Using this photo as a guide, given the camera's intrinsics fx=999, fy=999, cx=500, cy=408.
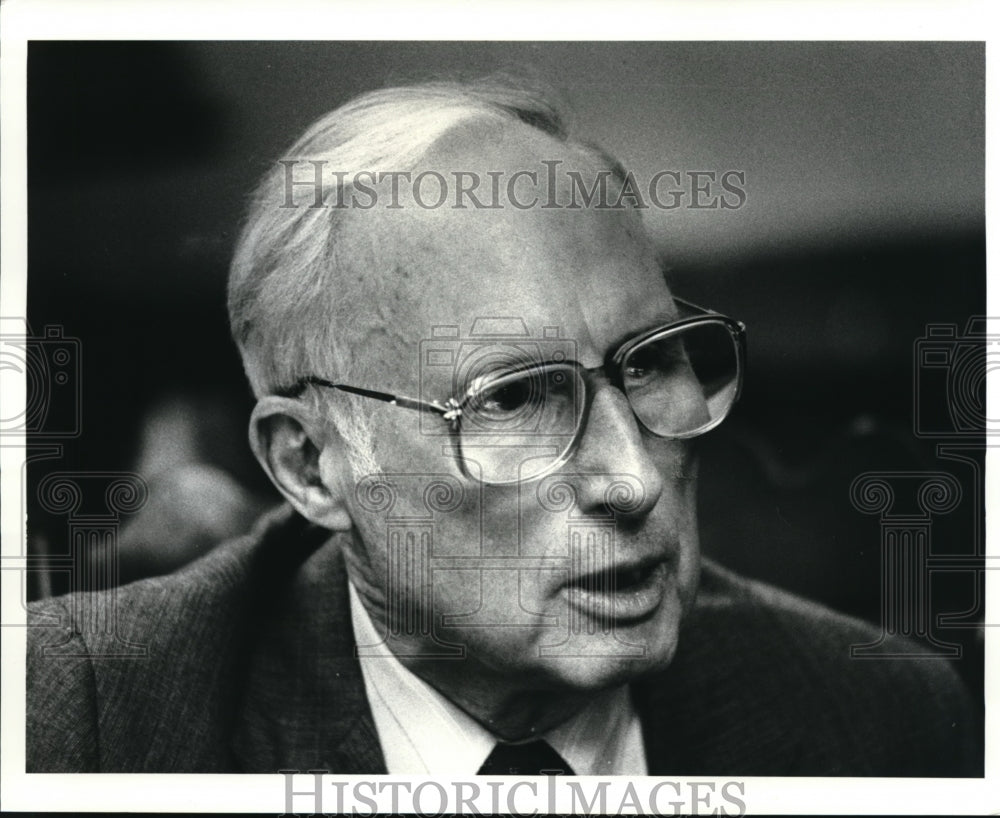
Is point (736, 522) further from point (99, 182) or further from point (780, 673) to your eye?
point (99, 182)

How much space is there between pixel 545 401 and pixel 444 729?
60 cm

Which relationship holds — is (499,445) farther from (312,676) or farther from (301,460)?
(312,676)

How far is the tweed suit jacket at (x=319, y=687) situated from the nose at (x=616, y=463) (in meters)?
0.21

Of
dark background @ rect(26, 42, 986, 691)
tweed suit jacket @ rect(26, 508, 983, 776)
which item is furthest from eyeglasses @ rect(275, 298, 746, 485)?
tweed suit jacket @ rect(26, 508, 983, 776)

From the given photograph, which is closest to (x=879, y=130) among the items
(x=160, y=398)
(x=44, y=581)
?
(x=160, y=398)

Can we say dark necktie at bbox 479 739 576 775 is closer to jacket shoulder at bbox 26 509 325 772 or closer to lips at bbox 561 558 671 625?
lips at bbox 561 558 671 625

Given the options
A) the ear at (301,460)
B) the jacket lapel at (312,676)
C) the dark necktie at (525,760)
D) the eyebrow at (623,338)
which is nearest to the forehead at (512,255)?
the eyebrow at (623,338)

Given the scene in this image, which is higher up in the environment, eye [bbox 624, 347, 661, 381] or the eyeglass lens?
eye [bbox 624, 347, 661, 381]

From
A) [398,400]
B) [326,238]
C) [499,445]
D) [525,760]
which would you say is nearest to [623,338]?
[499,445]

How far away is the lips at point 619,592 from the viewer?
1684mm

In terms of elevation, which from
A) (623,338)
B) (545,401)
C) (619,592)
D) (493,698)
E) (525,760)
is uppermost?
(623,338)

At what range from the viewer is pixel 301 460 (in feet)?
5.63

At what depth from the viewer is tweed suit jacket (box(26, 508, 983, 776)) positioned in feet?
5.72

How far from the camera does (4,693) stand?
1797mm
